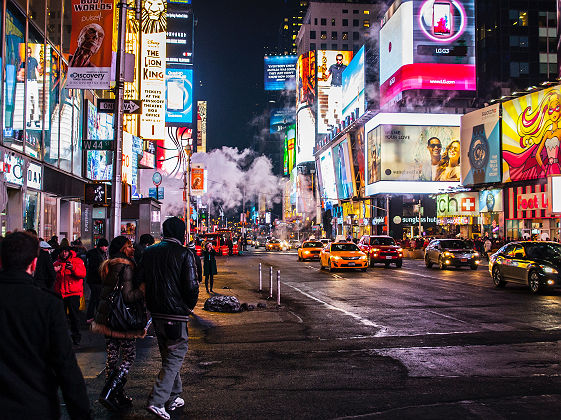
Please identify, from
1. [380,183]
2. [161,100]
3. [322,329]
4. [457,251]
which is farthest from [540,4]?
[322,329]

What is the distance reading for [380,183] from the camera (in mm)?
83812

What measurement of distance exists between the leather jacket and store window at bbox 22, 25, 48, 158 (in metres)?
19.0

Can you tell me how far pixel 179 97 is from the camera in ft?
207

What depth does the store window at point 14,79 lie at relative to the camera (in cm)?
2069

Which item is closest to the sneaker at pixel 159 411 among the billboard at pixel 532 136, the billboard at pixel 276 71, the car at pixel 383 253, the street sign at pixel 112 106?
the street sign at pixel 112 106

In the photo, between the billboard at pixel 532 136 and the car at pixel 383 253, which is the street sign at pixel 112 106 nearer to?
the car at pixel 383 253

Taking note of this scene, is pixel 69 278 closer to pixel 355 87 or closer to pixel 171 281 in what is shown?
pixel 171 281

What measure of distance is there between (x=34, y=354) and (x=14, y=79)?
2070cm

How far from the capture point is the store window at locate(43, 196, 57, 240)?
26.8 meters

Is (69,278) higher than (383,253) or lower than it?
higher

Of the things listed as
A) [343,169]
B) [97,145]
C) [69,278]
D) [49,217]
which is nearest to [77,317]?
[69,278]

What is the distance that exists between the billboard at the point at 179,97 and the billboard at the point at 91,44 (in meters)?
46.5

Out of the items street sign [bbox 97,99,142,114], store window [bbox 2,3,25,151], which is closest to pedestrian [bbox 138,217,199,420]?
street sign [bbox 97,99,142,114]

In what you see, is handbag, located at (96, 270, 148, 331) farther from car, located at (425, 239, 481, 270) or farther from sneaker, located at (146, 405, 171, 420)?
car, located at (425, 239, 481, 270)
